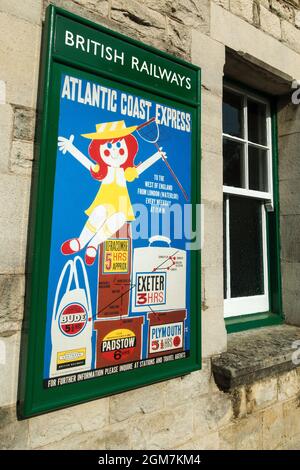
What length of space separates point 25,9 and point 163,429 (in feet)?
7.76

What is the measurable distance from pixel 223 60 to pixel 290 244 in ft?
5.39

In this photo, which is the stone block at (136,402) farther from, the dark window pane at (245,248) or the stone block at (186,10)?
the stone block at (186,10)

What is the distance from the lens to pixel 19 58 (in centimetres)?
171

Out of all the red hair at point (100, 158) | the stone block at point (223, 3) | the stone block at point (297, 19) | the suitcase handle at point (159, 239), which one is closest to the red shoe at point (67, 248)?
the red hair at point (100, 158)

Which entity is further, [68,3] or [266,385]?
[266,385]

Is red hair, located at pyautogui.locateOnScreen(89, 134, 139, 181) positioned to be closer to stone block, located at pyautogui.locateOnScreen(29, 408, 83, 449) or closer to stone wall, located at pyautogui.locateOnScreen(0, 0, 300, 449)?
stone wall, located at pyautogui.locateOnScreen(0, 0, 300, 449)

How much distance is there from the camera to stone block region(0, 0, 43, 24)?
1.68 metres

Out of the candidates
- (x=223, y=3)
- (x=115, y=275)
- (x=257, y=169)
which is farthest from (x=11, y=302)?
(x=223, y=3)

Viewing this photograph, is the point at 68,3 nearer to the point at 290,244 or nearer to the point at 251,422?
the point at 290,244

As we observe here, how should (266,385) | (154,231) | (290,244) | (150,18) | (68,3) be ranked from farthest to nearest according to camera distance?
(290,244)
(266,385)
(150,18)
(154,231)
(68,3)

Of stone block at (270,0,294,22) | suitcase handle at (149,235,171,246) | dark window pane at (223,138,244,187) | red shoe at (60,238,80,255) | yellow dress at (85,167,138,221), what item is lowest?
red shoe at (60,238,80,255)

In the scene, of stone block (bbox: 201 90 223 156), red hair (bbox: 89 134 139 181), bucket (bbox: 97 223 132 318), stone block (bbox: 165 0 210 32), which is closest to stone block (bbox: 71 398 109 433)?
bucket (bbox: 97 223 132 318)
